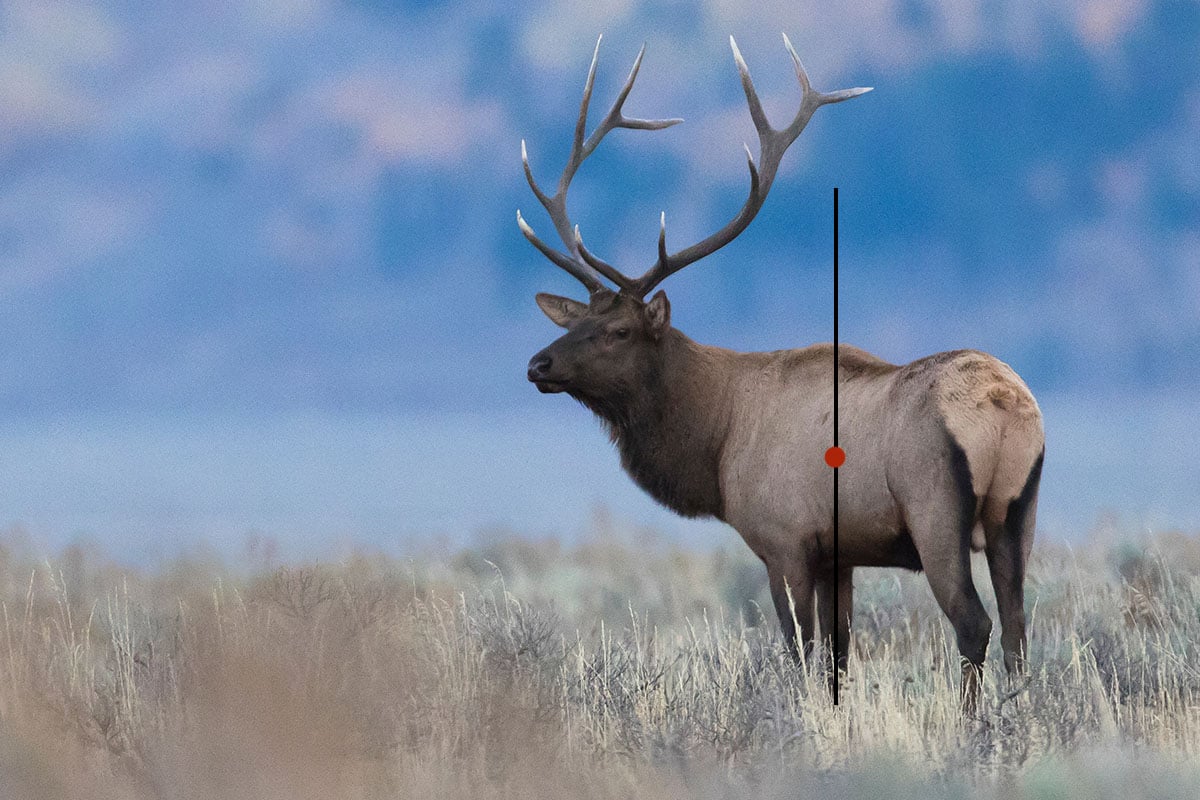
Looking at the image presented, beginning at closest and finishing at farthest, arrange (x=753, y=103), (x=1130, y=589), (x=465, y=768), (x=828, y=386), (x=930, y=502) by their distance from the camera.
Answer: (x=465, y=768) → (x=930, y=502) → (x=828, y=386) → (x=753, y=103) → (x=1130, y=589)

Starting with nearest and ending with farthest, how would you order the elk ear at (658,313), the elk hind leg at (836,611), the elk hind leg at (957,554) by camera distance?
1. the elk hind leg at (957,554)
2. the elk hind leg at (836,611)
3. the elk ear at (658,313)

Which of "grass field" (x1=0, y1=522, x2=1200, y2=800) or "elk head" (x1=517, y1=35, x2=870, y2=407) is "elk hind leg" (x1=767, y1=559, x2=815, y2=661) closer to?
"grass field" (x1=0, y1=522, x2=1200, y2=800)

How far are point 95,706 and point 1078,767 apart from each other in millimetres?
5217

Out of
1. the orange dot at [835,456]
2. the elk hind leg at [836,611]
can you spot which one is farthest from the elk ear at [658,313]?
the elk hind leg at [836,611]

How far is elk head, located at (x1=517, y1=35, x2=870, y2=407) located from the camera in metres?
9.18

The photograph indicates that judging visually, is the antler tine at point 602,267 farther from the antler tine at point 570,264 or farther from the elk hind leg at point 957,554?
the elk hind leg at point 957,554

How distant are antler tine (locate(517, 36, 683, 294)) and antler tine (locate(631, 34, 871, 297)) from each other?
0.86 ft

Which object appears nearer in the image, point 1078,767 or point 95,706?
point 1078,767

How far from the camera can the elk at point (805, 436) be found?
25.7ft

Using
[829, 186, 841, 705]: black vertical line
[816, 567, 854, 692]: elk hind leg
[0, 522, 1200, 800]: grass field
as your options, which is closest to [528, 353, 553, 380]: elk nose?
[0, 522, 1200, 800]: grass field

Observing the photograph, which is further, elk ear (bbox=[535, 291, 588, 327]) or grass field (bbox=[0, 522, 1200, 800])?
elk ear (bbox=[535, 291, 588, 327])

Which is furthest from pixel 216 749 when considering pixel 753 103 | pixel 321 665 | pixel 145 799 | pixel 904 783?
pixel 753 103

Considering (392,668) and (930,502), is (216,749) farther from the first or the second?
(930,502)

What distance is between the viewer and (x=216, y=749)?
640 centimetres
